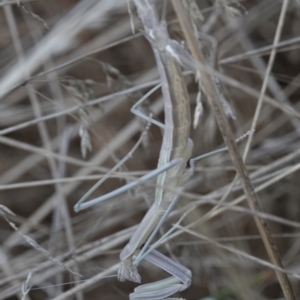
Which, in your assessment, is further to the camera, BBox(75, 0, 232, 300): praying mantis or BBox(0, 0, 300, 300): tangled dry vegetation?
BBox(0, 0, 300, 300): tangled dry vegetation

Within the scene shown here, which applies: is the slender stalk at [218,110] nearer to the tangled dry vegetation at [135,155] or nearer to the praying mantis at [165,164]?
the praying mantis at [165,164]

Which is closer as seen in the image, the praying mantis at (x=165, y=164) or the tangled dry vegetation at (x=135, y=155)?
the praying mantis at (x=165, y=164)

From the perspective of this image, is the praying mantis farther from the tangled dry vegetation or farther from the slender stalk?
the tangled dry vegetation

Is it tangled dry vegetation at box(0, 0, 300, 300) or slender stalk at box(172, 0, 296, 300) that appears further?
tangled dry vegetation at box(0, 0, 300, 300)

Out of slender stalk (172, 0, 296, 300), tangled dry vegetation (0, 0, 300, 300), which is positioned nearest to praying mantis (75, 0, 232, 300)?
slender stalk (172, 0, 296, 300)

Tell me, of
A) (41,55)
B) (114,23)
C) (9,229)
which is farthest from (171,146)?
(9,229)

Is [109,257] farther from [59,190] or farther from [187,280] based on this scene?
[187,280]

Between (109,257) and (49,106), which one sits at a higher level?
(49,106)

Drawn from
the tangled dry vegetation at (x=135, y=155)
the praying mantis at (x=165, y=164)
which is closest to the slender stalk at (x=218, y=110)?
the praying mantis at (x=165, y=164)

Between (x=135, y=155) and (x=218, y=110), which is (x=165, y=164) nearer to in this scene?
(x=218, y=110)
